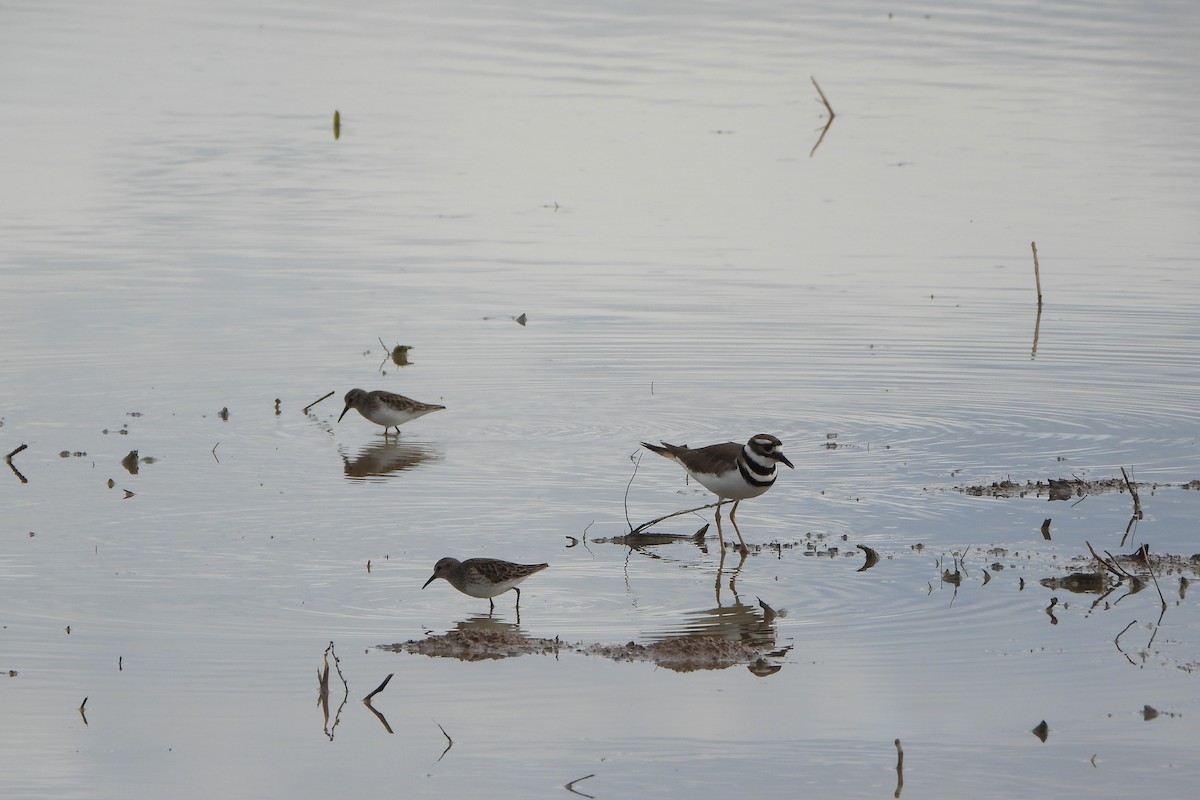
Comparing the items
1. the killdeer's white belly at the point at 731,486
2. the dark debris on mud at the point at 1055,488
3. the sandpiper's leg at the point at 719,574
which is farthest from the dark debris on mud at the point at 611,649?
the dark debris on mud at the point at 1055,488

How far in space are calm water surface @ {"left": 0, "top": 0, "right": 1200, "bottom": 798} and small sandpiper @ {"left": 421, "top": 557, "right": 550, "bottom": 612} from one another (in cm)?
22

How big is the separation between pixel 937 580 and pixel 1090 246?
44.4 feet

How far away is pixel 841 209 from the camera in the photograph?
25969 millimetres

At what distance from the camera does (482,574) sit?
10.3 m

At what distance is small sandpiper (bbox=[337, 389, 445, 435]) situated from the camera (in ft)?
50.7

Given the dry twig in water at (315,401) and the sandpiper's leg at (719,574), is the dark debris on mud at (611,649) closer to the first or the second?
the sandpiper's leg at (719,574)

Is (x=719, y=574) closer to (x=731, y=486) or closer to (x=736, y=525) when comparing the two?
(x=731, y=486)

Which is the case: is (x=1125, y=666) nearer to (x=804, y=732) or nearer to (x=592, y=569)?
(x=804, y=732)

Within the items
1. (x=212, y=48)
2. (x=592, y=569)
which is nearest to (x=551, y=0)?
(x=212, y=48)

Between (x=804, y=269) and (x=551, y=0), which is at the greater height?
(x=551, y=0)

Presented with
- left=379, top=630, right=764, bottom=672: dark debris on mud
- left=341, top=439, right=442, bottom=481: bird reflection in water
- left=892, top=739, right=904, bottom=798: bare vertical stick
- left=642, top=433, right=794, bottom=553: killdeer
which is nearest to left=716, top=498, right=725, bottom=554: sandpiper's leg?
left=642, top=433, right=794, bottom=553: killdeer

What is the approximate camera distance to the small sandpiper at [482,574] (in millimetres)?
10328

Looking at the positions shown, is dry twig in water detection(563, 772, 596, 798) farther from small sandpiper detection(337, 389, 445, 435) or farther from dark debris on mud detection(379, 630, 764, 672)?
small sandpiper detection(337, 389, 445, 435)

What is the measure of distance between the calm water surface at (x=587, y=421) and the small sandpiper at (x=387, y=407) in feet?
0.87
